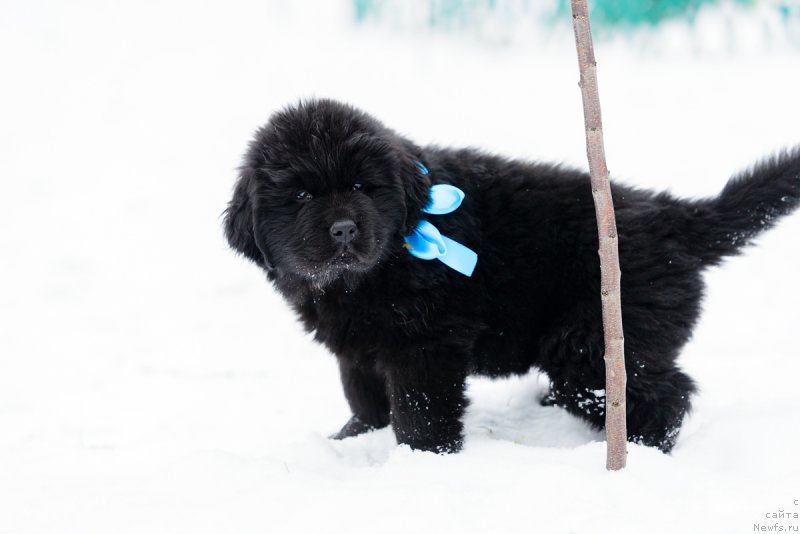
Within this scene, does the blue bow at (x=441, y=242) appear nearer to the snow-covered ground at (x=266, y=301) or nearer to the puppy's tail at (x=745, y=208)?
the snow-covered ground at (x=266, y=301)

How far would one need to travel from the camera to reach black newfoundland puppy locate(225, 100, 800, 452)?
265cm

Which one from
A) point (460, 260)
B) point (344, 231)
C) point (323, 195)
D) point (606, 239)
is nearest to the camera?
point (606, 239)

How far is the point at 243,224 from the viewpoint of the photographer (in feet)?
→ 9.12

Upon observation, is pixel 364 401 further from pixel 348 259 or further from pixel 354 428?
pixel 348 259

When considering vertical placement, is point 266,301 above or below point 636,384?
below

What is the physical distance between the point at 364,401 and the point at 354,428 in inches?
5.8

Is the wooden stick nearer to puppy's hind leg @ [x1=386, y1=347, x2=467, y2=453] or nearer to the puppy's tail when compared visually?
puppy's hind leg @ [x1=386, y1=347, x2=467, y2=453]

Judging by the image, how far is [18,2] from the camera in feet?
32.3

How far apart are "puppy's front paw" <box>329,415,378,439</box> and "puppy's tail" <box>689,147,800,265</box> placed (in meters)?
1.62

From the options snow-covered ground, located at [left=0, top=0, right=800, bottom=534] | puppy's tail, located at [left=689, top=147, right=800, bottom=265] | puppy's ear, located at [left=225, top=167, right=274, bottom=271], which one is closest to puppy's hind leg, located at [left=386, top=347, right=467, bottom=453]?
snow-covered ground, located at [left=0, top=0, right=800, bottom=534]

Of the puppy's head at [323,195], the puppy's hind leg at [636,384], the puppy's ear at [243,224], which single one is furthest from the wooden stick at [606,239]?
the puppy's ear at [243,224]

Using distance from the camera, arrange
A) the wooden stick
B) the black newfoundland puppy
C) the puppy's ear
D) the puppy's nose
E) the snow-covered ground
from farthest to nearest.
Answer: the puppy's ear, the black newfoundland puppy, the puppy's nose, the snow-covered ground, the wooden stick

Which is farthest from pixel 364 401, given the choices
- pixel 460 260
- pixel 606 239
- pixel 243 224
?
pixel 606 239

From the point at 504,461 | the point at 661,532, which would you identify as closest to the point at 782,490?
the point at 661,532
